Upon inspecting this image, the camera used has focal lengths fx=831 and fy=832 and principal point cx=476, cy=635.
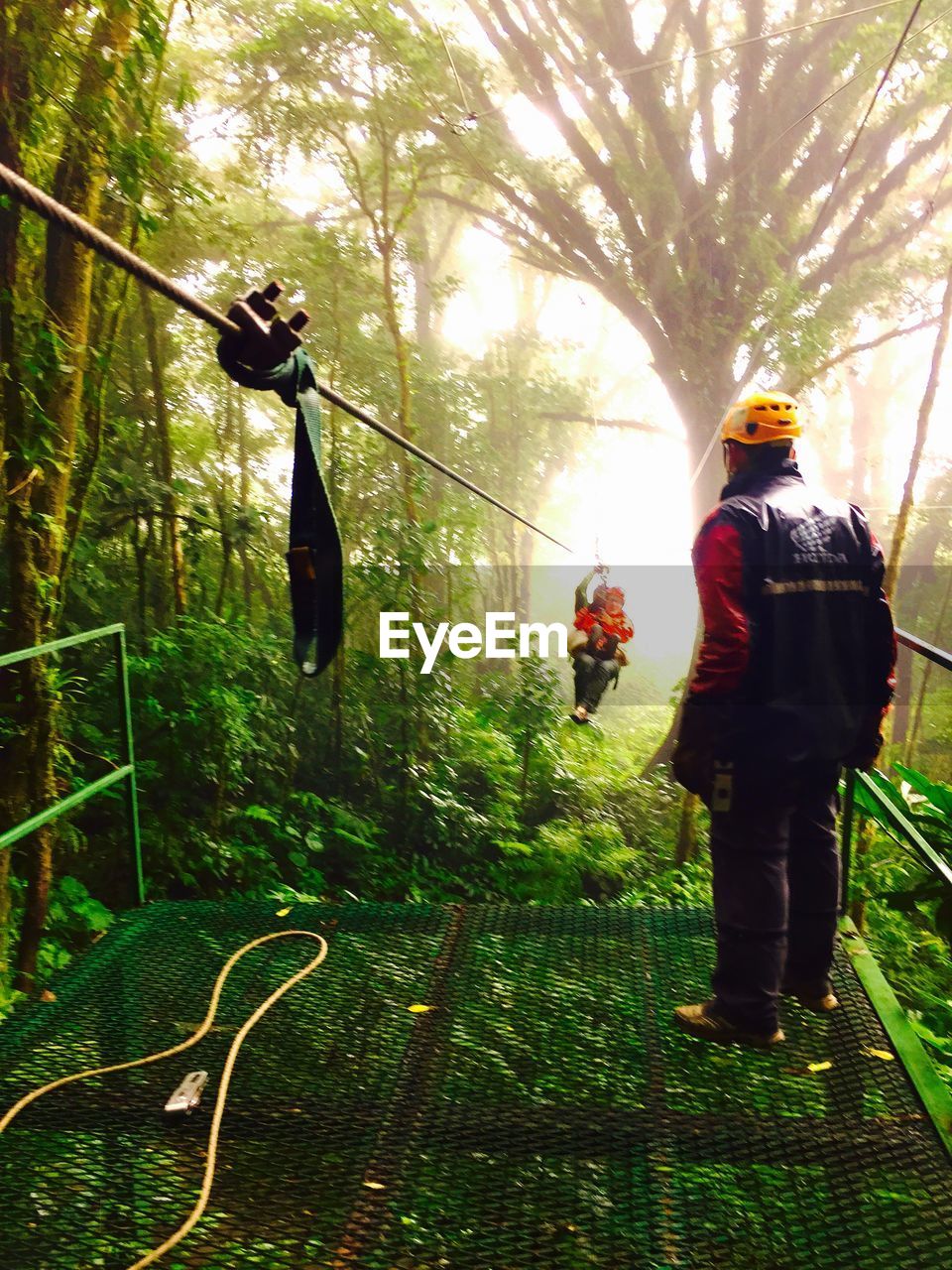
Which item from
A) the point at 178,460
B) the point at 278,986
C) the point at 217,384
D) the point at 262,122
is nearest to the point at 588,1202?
the point at 278,986

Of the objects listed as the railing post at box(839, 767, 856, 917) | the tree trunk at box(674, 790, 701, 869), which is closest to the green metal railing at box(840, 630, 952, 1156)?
the railing post at box(839, 767, 856, 917)

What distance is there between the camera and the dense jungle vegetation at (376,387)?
325 cm

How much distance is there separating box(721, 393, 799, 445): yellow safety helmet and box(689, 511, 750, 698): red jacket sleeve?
30 cm

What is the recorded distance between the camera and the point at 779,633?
2.07 m

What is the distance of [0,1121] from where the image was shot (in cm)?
187

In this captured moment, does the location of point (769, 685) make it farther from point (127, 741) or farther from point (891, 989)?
point (127, 741)

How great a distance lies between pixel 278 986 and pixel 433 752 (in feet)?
14.3

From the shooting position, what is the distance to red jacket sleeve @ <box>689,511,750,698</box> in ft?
6.61

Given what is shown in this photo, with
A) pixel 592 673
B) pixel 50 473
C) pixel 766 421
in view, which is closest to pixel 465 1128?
pixel 766 421

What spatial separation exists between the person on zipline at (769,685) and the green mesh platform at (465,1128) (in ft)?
0.85

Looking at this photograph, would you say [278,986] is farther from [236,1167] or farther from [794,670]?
[794,670]

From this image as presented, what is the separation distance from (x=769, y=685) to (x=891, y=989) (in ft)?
3.54

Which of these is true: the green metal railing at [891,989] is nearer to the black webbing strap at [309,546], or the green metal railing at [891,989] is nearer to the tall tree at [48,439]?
the black webbing strap at [309,546]

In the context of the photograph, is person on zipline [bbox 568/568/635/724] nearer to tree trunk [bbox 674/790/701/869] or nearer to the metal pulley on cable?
tree trunk [bbox 674/790/701/869]
